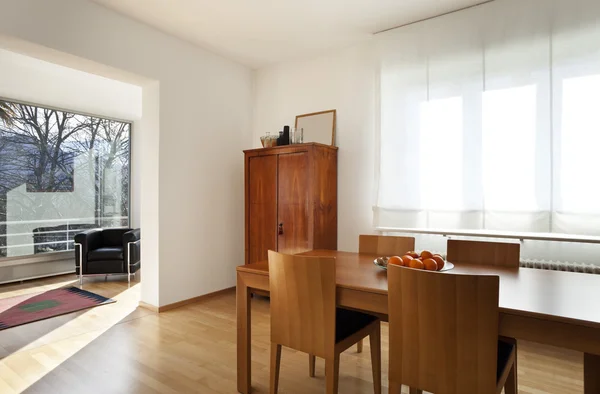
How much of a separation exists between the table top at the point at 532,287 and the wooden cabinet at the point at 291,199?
5.21 feet

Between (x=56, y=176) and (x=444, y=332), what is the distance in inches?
233

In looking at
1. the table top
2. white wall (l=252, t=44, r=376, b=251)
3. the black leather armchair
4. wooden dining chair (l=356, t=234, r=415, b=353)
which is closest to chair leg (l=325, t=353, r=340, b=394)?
the table top

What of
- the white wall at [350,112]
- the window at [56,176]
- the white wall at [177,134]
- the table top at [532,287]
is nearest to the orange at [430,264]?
the table top at [532,287]

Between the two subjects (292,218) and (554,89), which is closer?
(554,89)

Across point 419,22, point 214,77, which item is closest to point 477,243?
point 419,22

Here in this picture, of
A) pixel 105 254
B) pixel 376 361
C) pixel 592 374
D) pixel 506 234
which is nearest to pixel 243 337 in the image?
pixel 376 361

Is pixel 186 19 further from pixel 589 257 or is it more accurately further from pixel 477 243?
pixel 589 257

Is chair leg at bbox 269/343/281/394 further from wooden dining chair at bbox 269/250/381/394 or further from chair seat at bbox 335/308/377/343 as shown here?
chair seat at bbox 335/308/377/343

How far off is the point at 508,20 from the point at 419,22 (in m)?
0.81

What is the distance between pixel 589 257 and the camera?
3.01m

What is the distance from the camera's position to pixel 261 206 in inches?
173

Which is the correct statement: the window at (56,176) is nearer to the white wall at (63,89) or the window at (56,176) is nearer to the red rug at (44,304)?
the white wall at (63,89)

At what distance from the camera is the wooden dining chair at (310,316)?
6.15 ft

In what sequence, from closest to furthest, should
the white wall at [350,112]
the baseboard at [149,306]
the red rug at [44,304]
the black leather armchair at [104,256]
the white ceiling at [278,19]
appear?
the white ceiling at [278,19], the red rug at [44,304], the baseboard at [149,306], the white wall at [350,112], the black leather armchair at [104,256]
